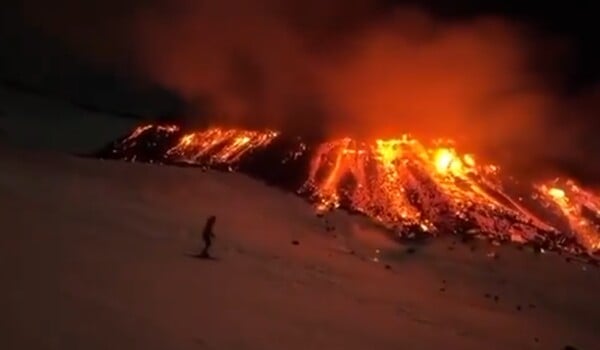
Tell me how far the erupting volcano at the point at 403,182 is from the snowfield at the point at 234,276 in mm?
1345

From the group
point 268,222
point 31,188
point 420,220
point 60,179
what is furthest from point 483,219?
point 31,188

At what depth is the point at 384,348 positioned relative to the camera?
432 inches

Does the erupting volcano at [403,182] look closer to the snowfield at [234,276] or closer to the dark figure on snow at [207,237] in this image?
the snowfield at [234,276]

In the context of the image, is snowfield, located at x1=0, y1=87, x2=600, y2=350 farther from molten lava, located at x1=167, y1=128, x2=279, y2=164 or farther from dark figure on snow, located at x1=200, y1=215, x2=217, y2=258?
molten lava, located at x1=167, y1=128, x2=279, y2=164

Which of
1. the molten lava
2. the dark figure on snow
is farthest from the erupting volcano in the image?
the dark figure on snow

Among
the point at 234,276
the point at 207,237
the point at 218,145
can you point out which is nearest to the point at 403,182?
the point at 218,145

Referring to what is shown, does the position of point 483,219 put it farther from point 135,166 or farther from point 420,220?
point 135,166

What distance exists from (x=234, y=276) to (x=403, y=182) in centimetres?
1211

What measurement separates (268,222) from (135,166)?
403 centimetres

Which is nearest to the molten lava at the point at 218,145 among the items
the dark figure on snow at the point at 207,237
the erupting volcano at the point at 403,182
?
the erupting volcano at the point at 403,182

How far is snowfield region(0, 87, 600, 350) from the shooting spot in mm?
8734

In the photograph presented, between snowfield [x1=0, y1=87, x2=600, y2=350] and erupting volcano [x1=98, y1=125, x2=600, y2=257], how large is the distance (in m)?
1.35

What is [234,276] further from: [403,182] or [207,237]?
[403,182]

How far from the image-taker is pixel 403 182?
24156 mm
